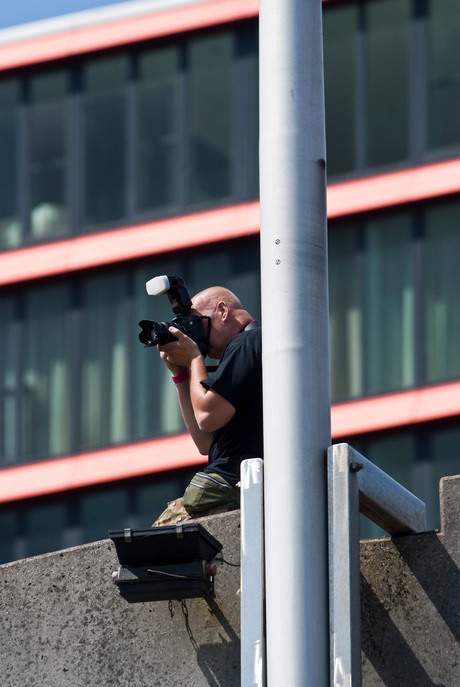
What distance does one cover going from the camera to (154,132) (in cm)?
2286

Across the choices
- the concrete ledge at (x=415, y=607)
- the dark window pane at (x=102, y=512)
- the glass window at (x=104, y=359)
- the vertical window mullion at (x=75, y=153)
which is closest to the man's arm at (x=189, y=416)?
the concrete ledge at (x=415, y=607)

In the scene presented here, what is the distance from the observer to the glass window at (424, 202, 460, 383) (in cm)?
2100

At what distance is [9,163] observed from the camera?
23719 mm

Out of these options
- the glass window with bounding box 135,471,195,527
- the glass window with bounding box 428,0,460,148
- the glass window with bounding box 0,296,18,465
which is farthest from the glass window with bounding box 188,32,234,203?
the glass window with bounding box 135,471,195,527

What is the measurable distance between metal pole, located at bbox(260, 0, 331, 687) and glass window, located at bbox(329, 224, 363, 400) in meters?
17.6

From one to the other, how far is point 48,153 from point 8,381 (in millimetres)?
3537

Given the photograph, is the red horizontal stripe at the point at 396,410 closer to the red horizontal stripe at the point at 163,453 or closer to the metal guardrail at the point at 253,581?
the red horizontal stripe at the point at 163,453

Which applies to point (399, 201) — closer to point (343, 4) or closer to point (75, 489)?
point (343, 4)

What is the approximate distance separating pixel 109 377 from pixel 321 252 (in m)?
19.6

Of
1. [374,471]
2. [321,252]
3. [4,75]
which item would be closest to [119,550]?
[374,471]

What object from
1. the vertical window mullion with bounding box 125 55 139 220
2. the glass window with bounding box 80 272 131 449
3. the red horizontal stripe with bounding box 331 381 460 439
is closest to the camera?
the red horizontal stripe with bounding box 331 381 460 439

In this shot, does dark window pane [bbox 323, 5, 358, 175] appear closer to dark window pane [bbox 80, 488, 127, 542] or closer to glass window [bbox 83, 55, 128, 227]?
glass window [bbox 83, 55, 128, 227]

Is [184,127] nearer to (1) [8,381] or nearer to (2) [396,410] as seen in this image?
(1) [8,381]

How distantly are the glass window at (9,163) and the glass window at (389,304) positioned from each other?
557 centimetres
